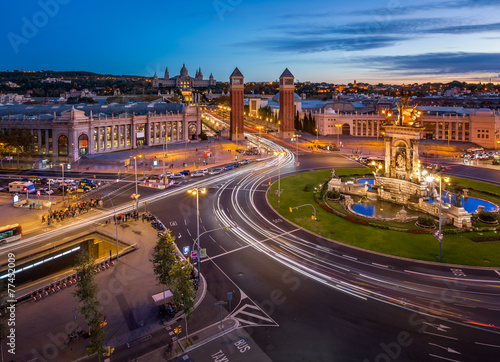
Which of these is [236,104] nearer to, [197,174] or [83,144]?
[83,144]

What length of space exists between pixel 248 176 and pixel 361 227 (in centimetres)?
3969

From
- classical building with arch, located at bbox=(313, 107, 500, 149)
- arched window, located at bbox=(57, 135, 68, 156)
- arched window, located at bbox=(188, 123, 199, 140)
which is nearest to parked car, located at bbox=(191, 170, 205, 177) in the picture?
arched window, located at bbox=(57, 135, 68, 156)

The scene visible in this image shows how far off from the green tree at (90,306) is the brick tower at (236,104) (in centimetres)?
12522

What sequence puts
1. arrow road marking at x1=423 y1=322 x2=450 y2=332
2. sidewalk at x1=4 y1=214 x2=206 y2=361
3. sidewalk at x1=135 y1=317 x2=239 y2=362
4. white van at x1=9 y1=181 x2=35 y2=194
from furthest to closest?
white van at x1=9 y1=181 x2=35 y2=194 → arrow road marking at x1=423 y1=322 x2=450 y2=332 → sidewalk at x1=4 y1=214 x2=206 y2=361 → sidewalk at x1=135 y1=317 x2=239 y2=362

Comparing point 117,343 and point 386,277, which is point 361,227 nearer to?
point 386,277

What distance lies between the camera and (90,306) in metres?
26.5

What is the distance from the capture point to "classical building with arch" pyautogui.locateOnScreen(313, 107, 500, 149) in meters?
122

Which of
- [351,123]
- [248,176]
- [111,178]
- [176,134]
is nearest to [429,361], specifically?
[248,176]

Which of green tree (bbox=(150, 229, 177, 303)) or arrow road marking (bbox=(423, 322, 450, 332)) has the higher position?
green tree (bbox=(150, 229, 177, 303))

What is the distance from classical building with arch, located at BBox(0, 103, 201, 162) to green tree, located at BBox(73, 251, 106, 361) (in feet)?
282

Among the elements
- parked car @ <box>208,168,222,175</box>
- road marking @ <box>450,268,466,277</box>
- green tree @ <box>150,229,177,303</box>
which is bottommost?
road marking @ <box>450,268,466,277</box>

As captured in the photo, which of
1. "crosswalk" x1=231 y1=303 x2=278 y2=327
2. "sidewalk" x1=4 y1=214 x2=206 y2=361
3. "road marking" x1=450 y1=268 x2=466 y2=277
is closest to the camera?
"sidewalk" x1=4 y1=214 x2=206 y2=361

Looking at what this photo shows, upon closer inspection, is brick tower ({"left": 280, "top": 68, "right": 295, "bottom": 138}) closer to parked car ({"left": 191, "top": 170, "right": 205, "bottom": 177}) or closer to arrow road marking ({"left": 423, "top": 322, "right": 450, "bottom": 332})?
parked car ({"left": 191, "top": 170, "right": 205, "bottom": 177})

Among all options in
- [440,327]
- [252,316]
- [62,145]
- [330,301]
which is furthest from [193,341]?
[62,145]
